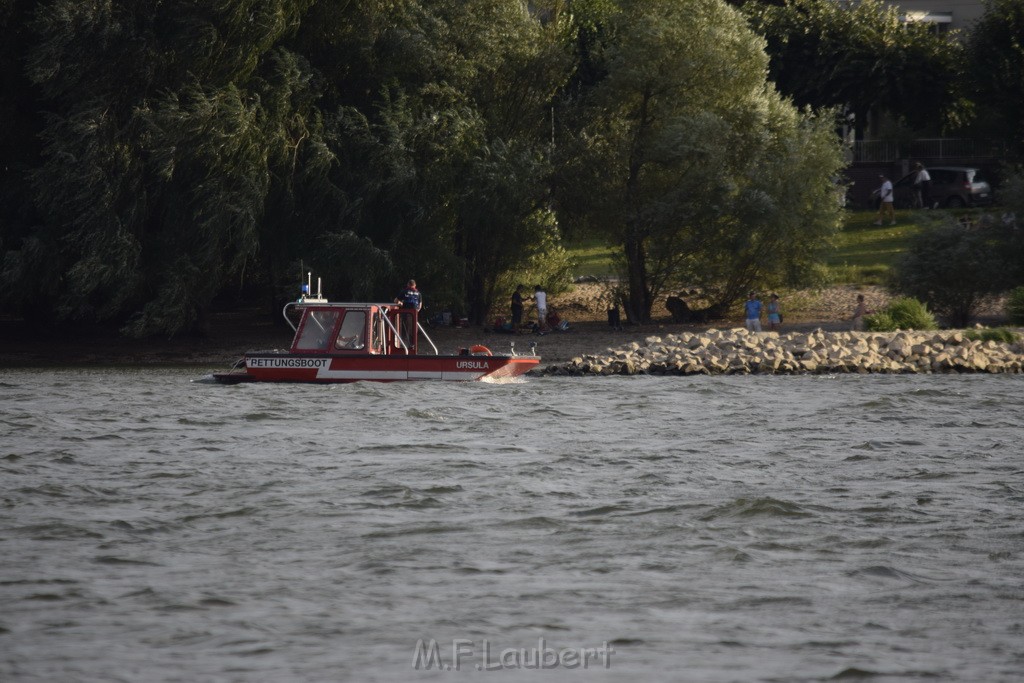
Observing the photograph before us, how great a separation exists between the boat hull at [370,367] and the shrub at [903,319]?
11973mm

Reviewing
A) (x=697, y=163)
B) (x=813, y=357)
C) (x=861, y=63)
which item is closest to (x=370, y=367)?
(x=813, y=357)

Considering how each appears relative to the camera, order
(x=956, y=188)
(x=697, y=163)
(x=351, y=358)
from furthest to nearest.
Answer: (x=956, y=188)
(x=697, y=163)
(x=351, y=358)

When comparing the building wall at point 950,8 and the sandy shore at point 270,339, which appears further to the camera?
the building wall at point 950,8

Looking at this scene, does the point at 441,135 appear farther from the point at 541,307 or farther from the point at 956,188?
the point at 956,188

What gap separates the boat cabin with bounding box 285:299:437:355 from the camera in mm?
29031

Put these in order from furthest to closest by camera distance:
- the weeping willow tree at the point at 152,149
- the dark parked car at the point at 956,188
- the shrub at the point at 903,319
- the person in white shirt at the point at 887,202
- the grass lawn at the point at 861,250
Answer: the dark parked car at the point at 956,188, the person in white shirt at the point at 887,202, the grass lawn at the point at 861,250, the shrub at the point at 903,319, the weeping willow tree at the point at 152,149

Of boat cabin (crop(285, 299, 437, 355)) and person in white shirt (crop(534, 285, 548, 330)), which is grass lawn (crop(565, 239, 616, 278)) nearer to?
person in white shirt (crop(534, 285, 548, 330))

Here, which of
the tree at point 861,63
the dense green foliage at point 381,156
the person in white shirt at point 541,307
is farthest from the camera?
the tree at point 861,63

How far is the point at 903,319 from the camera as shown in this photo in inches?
1489

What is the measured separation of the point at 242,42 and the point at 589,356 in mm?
11192

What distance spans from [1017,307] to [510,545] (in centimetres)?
2735

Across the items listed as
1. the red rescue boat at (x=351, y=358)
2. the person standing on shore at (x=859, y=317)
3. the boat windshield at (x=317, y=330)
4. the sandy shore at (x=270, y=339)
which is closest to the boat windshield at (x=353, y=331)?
the red rescue boat at (x=351, y=358)

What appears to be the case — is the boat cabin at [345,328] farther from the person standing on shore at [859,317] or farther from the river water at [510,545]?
the person standing on shore at [859,317]

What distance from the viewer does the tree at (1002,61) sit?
50281 millimetres
